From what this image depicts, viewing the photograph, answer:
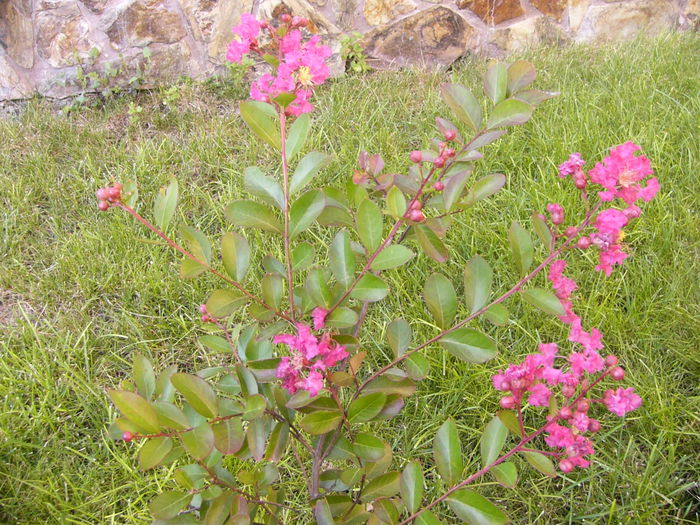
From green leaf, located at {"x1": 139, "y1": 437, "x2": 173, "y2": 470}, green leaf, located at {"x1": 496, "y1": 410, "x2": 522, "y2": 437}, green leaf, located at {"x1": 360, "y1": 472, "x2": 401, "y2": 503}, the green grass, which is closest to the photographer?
green leaf, located at {"x1": 139, "y1": 437, "x2": 173, "y2": 470}

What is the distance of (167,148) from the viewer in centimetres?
245

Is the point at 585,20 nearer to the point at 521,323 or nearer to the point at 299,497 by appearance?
the point at 521,323

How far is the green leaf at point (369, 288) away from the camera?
2.73 feet

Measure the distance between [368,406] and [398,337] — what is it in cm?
12

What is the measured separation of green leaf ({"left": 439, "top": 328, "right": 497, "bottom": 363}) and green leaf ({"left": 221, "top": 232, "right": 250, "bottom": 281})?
309mm

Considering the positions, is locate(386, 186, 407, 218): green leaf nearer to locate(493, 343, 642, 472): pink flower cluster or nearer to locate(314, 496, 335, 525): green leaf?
locate(493, 343, 642, 472): pink flower cluster

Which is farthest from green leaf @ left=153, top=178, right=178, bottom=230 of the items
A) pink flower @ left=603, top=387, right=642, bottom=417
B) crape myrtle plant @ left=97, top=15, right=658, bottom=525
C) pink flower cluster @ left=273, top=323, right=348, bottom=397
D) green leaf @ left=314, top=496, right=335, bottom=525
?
pink flower @ left=603, top=387, right=642, bottom=417

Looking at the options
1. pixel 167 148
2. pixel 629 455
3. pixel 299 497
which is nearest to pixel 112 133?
pixel 167 148

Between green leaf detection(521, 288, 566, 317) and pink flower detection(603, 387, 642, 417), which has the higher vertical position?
green leaf detection(521, 288, 566, 317)

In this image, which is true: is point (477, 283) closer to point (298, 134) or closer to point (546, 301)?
point (546, 301)

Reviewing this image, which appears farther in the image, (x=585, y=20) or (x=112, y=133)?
(x=585, y=20)

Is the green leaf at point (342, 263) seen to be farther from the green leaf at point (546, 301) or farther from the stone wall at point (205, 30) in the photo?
the stone wall at point (205, 30)

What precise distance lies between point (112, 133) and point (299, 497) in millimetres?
1915

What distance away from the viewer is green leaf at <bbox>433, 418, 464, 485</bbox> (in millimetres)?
862
